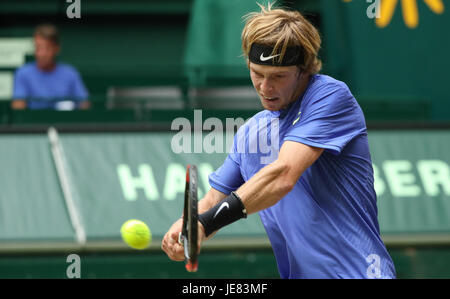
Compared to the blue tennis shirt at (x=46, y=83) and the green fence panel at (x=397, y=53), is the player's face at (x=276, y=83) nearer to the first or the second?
the blue tennis shirt at (x=46, y=83)

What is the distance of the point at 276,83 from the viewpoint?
3.49 meters

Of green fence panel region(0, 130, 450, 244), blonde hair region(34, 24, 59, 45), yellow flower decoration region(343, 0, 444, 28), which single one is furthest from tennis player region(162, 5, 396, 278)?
yellow flower decoration region(343, 0, 444, 28)

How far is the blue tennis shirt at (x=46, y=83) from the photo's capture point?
9.34m

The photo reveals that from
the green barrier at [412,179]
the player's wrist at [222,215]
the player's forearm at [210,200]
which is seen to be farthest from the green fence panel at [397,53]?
the player's wrist at [222,215]

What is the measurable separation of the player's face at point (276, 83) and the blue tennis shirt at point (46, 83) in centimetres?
609

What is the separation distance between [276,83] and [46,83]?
20.8 feet

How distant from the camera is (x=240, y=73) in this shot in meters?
9.84

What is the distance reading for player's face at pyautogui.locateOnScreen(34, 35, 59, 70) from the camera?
30.2 ft

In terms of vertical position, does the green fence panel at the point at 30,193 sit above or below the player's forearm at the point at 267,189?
below

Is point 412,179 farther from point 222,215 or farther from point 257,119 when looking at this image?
point 222,215

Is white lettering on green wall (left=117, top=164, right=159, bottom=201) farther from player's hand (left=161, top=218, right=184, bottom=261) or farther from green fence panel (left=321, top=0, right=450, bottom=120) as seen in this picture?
player's hand (left=161, top=218, right=184, bottom=261)

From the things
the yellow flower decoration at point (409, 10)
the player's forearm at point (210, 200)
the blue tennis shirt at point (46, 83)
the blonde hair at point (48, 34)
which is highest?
the yellow flower decoration at point (409, 10)

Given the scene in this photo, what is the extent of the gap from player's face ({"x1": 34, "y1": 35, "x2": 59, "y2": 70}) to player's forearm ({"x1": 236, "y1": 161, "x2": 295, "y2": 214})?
6420mm
